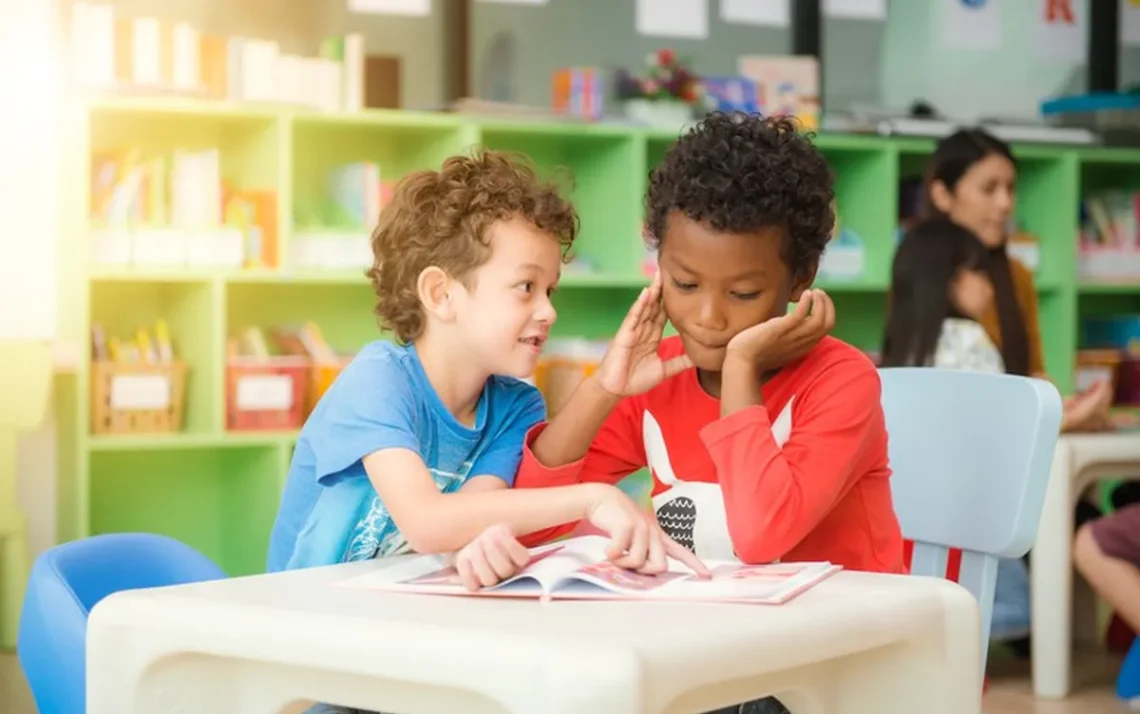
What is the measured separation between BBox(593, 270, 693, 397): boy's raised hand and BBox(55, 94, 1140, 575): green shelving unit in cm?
238

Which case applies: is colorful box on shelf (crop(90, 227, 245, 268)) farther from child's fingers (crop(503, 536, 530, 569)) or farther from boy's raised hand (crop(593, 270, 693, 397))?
child's fingers (crop(503, 536, 530, 569))

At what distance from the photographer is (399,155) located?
4.71 m

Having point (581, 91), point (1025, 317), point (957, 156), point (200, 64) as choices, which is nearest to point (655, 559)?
point (1025, 317)

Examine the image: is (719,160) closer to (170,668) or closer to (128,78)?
(170,668)

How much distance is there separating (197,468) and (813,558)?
3.31 meters

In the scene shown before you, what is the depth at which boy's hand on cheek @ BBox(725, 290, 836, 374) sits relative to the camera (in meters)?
1.51

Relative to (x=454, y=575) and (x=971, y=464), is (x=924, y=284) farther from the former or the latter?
(x=454, y=575)

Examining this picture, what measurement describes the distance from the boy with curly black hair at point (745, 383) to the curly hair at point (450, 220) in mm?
120

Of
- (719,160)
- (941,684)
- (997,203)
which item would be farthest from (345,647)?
(997,203)

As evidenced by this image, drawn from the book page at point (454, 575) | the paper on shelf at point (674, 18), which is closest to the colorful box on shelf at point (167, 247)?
the paper on shelf at point (674, 18)

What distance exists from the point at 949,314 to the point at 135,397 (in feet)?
6.59

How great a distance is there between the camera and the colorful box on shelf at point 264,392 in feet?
13.8

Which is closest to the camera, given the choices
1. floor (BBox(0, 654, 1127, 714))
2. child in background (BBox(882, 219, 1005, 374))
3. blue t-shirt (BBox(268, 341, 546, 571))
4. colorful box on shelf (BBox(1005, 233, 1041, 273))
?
blue t-shirt (BBox(268, 341, 546, 571))

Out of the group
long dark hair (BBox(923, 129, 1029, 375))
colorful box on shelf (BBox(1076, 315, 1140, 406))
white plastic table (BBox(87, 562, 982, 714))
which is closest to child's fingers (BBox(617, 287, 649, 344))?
white plastic table (BBox(87, 562, 982, 714))
